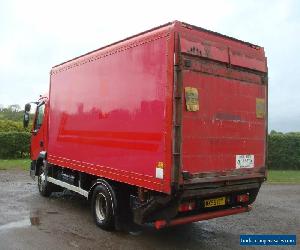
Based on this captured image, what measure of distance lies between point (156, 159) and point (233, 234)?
2601mm

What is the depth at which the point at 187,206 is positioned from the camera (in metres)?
6.94

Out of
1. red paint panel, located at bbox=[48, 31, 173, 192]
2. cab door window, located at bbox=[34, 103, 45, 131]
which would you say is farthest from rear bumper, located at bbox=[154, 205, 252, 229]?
cab door window, located at bbox=[34, 103, 45, 131]

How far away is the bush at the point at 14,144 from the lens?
23328mm

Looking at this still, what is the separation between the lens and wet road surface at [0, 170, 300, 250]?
7270 millimetres

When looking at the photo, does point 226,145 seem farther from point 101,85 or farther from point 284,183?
point 284,183

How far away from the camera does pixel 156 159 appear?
6.61 m

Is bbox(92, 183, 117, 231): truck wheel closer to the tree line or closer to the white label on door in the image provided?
the white label on door

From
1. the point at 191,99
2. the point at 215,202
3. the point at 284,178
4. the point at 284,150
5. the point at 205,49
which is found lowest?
the point at 284,178

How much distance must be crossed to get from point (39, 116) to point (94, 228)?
490cm

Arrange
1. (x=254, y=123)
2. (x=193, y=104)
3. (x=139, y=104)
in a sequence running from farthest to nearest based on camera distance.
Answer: (x=254, y=123) → (x=139, y=104) → (x=193, y=104)

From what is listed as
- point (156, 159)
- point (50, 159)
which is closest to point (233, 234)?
point (156, 159)

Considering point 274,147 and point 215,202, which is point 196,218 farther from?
point 274,147

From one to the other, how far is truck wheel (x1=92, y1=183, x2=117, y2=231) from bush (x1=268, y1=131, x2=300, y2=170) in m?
15.5

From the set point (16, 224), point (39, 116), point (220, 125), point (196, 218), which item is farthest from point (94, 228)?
point (39, 116)
